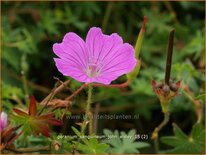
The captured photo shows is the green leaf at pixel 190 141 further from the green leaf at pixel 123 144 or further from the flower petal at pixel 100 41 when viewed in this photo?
the flower petal at pixel 100 41

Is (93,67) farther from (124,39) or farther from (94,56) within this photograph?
(124,39)

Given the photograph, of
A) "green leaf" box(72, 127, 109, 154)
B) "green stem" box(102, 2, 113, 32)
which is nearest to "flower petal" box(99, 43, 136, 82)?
"green leaf" box(72, 127, 109, 154)

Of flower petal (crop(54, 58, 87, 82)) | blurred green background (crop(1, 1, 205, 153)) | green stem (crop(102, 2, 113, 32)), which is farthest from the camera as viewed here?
green stem (crop(102, 2, 113, 32))

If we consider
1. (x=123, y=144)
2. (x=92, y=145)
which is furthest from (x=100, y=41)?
(x=123, y=144)

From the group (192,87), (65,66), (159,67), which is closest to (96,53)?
(65,66)

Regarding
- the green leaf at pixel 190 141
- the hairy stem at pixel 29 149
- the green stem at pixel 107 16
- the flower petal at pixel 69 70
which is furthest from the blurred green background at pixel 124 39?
the flower petal at pixel 69 70

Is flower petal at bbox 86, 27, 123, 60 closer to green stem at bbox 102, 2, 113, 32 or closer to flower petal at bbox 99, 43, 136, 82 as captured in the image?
flower petal at bbox 99, 43, 136, 82

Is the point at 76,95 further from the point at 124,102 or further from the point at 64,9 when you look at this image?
the point at 64,9

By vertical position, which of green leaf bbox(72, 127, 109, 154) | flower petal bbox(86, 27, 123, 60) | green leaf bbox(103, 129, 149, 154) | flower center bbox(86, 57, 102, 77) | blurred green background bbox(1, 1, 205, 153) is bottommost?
green leaf bbox(72, 127, 109, 154)
